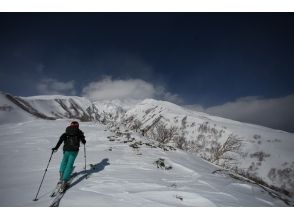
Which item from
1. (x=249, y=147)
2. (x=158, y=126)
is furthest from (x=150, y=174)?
(x=158, y=126)

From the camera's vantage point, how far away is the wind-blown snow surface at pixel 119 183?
6.55 m


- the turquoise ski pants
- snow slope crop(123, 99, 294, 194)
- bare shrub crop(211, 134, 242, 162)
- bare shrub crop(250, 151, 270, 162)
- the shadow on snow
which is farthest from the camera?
bare shrub crop(211, 134, 242, 162)

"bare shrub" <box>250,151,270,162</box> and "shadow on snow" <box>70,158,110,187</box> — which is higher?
"shadow on snow" <box>70,158,110,187</box>

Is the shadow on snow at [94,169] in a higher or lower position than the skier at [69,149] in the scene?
lower

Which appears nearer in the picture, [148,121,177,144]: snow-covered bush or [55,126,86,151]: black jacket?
[55,126,86,151]: black jacket

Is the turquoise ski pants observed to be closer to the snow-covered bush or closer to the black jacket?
the black jacket

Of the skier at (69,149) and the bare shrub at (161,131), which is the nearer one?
the skier at (69,149)

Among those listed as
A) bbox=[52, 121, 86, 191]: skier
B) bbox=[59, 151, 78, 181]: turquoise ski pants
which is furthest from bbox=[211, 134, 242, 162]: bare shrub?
bbox=[59, 151, 78, 181]: turquoise ski pants

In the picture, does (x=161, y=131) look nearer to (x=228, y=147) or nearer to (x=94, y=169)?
(x=228, y=147)

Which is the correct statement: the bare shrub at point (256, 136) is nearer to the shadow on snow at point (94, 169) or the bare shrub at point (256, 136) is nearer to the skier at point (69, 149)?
→ the shadow on snow at point (94, 169)

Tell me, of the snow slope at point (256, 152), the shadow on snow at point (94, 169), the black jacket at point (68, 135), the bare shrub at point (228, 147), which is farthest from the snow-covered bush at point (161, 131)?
the black jacket at point (68, 135)

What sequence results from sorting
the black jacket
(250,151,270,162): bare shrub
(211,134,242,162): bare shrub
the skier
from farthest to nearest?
(211,134,242,162): bare shrub < (250,151,270,162): bare shrub < the black jacket < the skier

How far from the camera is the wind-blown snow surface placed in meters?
6.55
